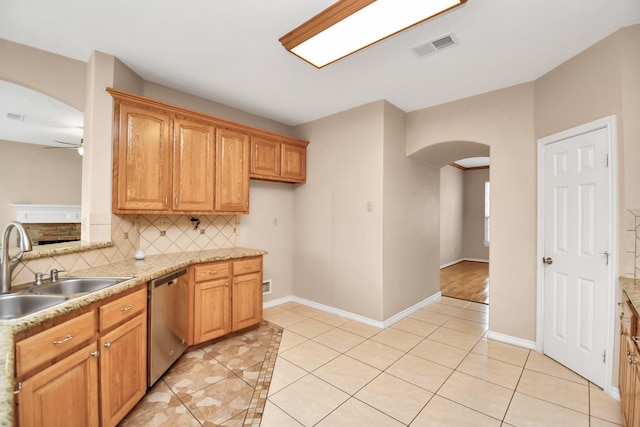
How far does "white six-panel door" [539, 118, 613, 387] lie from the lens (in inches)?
90.2

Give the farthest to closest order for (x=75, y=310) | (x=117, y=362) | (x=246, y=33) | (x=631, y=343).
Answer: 1. (x=246, y=33)
2. (x=117, y=362)
3. (x=631, y=343)
4. (x=75, y=310)

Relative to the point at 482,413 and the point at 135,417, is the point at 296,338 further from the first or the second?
the point at 482,413

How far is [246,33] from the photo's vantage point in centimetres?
226

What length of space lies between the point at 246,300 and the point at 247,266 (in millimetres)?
388

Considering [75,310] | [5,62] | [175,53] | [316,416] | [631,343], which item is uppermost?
[175,53]

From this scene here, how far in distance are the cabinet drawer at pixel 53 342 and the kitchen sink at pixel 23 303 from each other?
0.70 feet

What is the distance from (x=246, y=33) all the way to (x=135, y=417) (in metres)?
2.92

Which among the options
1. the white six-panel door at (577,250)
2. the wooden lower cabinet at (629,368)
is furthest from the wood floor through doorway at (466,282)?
the wooden lower cabinet at (629,368)

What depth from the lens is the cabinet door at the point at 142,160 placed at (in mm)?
2578

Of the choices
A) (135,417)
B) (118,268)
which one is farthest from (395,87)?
(135,417)

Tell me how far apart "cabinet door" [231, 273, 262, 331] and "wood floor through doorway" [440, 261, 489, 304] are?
336 centimetres

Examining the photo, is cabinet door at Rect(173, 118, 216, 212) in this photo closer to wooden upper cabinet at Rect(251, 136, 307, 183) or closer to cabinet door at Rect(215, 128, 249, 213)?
cabinet door at Rect(215, 128, 249, 213)

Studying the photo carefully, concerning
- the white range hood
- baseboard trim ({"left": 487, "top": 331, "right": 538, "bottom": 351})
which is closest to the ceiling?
baseboard trim ({"left": 487, "top": 331, "right": 538, "bottom": 351})

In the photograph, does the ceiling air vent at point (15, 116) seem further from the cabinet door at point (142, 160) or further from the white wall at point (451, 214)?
the white wall at point (451, 214)
